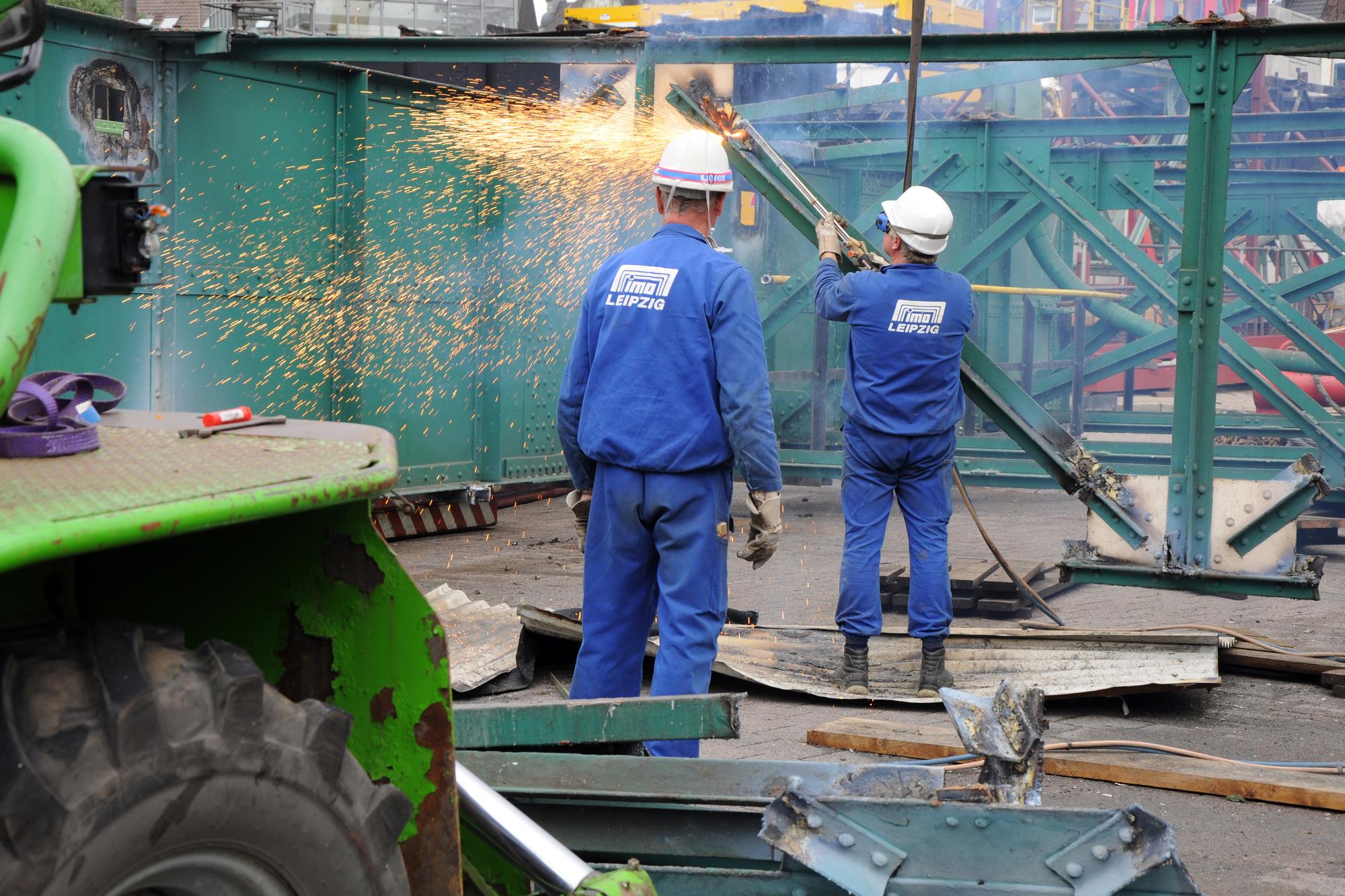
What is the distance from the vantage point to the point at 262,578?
2086 millimetres

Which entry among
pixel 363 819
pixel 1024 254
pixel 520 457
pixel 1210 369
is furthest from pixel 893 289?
pixel 1024 254

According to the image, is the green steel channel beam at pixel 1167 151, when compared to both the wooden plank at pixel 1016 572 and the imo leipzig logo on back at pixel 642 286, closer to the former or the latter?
the wooden plank at pixel 1016 572

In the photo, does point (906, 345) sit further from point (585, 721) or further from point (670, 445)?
point (585, 721)

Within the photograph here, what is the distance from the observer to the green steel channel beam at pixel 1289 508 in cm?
577

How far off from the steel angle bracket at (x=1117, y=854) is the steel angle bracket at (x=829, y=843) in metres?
0.32

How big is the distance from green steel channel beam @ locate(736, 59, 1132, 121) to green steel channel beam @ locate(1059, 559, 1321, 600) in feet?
10.5

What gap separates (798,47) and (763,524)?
9.81 feet

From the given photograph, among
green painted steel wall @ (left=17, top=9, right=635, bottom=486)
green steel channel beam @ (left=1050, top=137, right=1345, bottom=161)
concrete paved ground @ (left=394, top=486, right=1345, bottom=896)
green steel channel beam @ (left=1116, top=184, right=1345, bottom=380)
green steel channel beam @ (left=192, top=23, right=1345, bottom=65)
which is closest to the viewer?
concrete paved ground @ (left=394, top=486, right=1345, bottom=896)

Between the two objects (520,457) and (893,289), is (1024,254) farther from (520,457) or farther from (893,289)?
(893,289)

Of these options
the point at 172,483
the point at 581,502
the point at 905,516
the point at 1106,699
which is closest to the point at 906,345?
the point at 905,516

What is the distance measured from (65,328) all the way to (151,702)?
6269 millimetres

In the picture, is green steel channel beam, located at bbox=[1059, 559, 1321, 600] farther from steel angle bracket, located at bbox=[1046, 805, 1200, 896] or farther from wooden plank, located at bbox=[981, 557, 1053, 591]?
steel angle bracket, located at bbox=[1046, 805, 1200, 896]

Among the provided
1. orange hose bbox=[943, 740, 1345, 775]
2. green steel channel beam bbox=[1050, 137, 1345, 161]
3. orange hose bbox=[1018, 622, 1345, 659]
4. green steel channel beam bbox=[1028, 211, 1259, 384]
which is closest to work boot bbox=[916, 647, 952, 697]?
orange hose bbox=[1018, 622, 1345, 659]

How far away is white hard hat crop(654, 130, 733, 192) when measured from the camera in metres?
4.29
